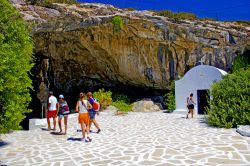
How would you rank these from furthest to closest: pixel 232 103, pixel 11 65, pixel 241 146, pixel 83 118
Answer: pixel 232 103 < pixel 83 118 < pixel 241 146 < pixel 11 65

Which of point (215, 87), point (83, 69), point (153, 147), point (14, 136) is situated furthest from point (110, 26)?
point (153, 147)

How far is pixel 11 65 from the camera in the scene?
816 cm

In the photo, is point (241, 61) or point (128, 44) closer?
point (241, 61)

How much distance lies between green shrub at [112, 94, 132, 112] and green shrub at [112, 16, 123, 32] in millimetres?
6186

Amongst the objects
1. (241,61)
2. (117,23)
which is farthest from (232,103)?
(117,23)

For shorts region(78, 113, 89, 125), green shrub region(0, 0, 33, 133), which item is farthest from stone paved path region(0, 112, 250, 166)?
green shrub region(0, 0, 33, 133)

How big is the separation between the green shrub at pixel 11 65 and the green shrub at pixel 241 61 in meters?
17.0

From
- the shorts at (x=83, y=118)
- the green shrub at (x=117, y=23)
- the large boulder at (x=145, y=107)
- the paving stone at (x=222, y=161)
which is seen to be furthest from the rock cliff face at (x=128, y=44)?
the paving stone at (x=222, y=161)

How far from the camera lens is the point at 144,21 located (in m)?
21.8

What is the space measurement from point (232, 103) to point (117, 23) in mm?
11227

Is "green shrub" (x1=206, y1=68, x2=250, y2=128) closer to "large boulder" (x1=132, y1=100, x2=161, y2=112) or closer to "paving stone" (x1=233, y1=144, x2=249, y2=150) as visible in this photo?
"paving stone" (x1=233, y1=144, x2=249, y2=150)

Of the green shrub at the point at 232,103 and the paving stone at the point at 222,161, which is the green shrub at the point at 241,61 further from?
the paving stone at the point at 222,161

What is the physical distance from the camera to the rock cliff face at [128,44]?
72.7 ft

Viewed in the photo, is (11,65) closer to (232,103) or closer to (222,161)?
(222,161)
